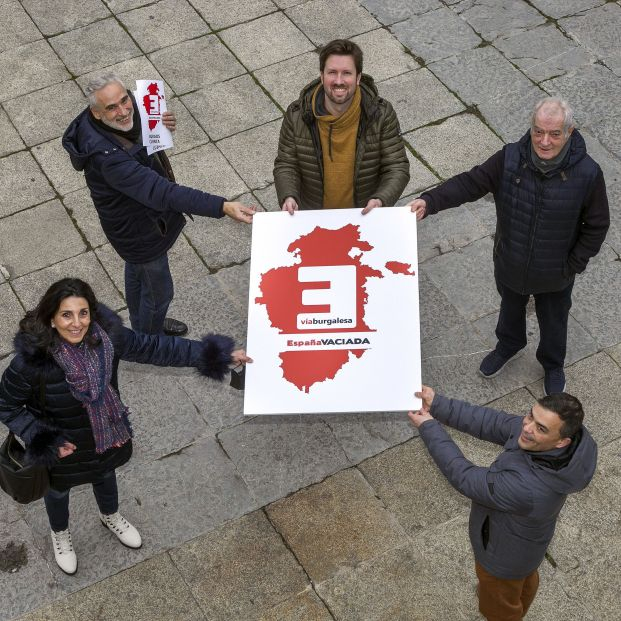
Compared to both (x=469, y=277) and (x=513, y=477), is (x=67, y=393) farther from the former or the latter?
(x=469, y=277)

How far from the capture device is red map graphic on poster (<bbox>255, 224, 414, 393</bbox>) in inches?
194

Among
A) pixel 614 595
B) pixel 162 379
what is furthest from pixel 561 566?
pixel 162 379

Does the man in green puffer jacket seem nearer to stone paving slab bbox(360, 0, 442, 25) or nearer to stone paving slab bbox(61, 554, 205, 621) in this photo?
stone paving slab bbox(61, 554, 205, 621)

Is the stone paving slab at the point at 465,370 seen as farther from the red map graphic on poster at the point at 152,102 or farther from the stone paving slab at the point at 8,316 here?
the stone paving slab at the point at 8,316

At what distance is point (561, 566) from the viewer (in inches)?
213

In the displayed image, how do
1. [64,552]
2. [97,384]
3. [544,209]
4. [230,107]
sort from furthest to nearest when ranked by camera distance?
[230,107] → [64,552] → [544,209] → [97,384]

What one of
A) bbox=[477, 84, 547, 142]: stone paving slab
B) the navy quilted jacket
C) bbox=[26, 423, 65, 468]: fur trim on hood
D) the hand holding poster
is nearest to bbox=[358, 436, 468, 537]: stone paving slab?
the navy quilted jacket

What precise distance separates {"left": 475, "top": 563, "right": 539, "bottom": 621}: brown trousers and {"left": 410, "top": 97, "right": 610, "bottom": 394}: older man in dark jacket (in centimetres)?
171

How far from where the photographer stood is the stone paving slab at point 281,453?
5859 millimetres

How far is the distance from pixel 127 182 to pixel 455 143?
3.42 metres

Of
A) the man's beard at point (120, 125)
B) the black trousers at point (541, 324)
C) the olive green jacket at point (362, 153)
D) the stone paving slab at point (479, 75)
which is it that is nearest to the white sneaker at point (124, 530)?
the olive green jacket at point (362, 153)

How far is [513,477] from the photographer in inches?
159

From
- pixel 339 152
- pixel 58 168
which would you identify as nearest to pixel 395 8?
pixel 58 168

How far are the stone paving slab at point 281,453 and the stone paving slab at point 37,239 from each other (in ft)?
6.83
